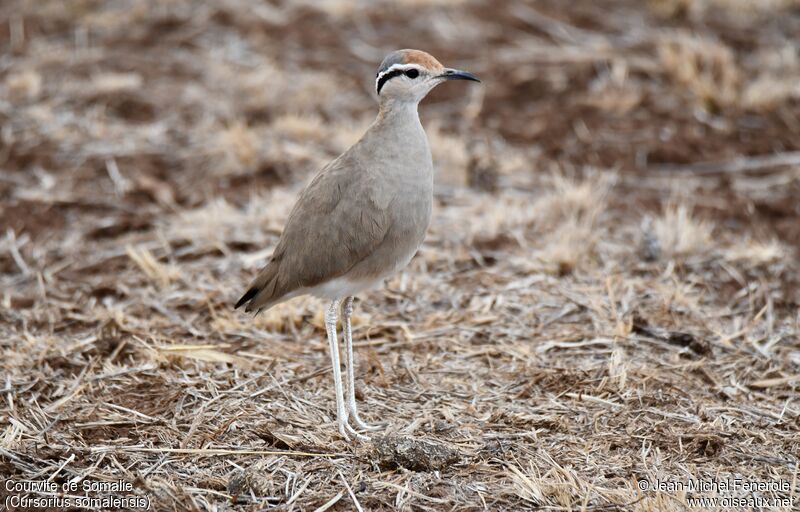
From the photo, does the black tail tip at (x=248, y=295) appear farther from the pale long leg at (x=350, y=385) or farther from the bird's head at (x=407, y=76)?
the bird's head at (x=407, y=76)

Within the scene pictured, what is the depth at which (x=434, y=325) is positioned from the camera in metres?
5.23

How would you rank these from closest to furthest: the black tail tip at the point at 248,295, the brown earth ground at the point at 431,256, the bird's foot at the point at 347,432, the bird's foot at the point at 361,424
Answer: the brown earth ground at the point at 431,256
the bird's foot at the point at 347,432
the bird's foot at the point at 361,424
the black tail tip at the point at 248,295

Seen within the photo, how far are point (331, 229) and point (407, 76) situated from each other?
2.57ft

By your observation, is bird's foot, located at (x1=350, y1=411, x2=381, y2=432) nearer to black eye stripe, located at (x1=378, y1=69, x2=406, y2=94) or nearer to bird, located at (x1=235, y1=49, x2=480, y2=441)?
bird, located at (x1=235, y1=49, x2=480, y2=441)

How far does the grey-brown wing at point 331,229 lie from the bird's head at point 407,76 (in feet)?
1.22

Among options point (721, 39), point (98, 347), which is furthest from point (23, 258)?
point (721, 39)

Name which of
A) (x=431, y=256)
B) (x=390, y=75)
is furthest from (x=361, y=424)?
(x=431, y=256)

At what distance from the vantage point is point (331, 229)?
13.8 ft

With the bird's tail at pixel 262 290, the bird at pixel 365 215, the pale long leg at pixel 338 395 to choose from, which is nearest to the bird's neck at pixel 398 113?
the bird at pixel 365 215

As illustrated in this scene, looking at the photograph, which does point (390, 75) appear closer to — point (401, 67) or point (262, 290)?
point (401, 67)

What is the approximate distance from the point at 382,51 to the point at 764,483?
6951mm

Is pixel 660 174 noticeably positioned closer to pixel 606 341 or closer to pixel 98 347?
pixel 606 341

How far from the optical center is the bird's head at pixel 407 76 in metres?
4.33

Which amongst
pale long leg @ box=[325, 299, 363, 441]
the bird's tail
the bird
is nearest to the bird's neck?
the bird
